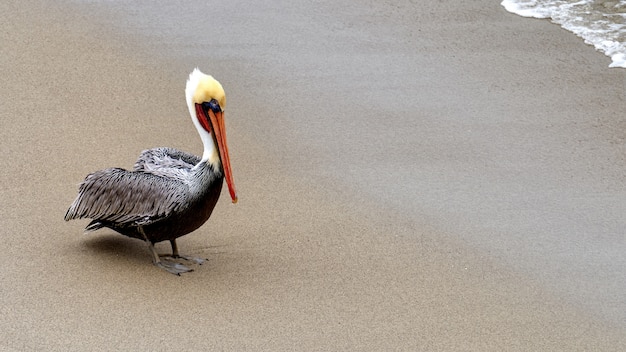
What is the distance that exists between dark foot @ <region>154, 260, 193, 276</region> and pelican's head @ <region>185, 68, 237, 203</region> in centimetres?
45

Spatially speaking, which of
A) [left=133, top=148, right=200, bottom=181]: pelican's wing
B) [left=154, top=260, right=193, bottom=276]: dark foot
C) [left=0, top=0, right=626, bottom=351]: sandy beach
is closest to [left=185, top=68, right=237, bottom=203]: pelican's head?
[left=133, top=148, right=200, bottom=181]: pelican's wing

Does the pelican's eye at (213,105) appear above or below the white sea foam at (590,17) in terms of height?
above

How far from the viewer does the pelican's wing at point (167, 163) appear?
457cm

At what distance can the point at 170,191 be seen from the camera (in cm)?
444

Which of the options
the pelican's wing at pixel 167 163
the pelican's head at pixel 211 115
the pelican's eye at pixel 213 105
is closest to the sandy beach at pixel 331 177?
the pelican's wing at pixel 167 163

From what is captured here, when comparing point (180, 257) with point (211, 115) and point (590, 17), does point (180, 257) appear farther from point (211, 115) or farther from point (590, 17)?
point (590, 17)

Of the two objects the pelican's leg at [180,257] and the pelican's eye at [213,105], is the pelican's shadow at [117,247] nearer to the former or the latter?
the pelican's leg at [180,257]

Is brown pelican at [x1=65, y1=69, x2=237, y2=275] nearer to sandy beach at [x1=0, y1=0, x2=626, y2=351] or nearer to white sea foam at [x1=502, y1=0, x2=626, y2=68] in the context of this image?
sandy beach at [x1=0, y1=0, x2=626, y2=351]

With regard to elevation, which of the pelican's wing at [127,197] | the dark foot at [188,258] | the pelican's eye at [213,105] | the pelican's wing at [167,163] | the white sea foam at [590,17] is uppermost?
the pelican's eye at [213,105]

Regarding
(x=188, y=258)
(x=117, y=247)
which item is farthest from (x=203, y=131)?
(x=117, y=247)

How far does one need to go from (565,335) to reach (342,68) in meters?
3.14

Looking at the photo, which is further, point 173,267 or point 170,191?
point 173,267

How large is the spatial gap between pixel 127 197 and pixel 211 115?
56 cm

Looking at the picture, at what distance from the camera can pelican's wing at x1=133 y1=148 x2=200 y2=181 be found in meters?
4.57
